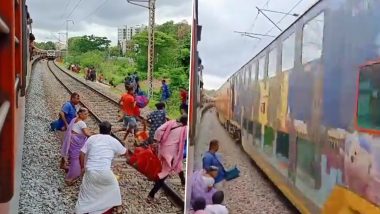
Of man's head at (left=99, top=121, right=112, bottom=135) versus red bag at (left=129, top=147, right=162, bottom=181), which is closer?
man's head at (left=99, top=121, right=112, bottom=135)

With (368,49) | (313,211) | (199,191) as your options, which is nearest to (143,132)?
(199,191)

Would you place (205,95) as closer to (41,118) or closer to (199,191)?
(199,191)

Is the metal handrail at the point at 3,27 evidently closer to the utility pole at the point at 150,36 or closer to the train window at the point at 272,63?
the train window at the point at 272,63

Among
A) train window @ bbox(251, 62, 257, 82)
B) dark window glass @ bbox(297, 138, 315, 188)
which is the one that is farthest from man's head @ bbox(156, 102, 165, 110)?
dark window glass @ bbox(297, 138, 315, 188)

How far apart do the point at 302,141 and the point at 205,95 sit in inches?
14.7

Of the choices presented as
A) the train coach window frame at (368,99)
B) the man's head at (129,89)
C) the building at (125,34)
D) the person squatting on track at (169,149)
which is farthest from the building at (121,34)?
the train coach window frame at (368,99)

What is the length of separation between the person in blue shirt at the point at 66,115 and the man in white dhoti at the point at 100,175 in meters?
0.16

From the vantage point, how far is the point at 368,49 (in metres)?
0.91

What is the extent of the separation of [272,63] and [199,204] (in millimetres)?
453

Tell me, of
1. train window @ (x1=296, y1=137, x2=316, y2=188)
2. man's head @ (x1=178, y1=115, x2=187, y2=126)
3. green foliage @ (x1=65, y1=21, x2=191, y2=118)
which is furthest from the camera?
green foliage @ (x1=65, y1=21, x2=191, y2=118)

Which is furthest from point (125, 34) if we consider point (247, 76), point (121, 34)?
point (247, 76)

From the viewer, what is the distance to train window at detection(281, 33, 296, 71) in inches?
46.1

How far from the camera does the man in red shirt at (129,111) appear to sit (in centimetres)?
229

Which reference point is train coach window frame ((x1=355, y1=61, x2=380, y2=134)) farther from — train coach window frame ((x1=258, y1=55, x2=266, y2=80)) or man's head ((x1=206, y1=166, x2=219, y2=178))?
man's head ((x1=206, y1=166, x2=219, y2=178))
